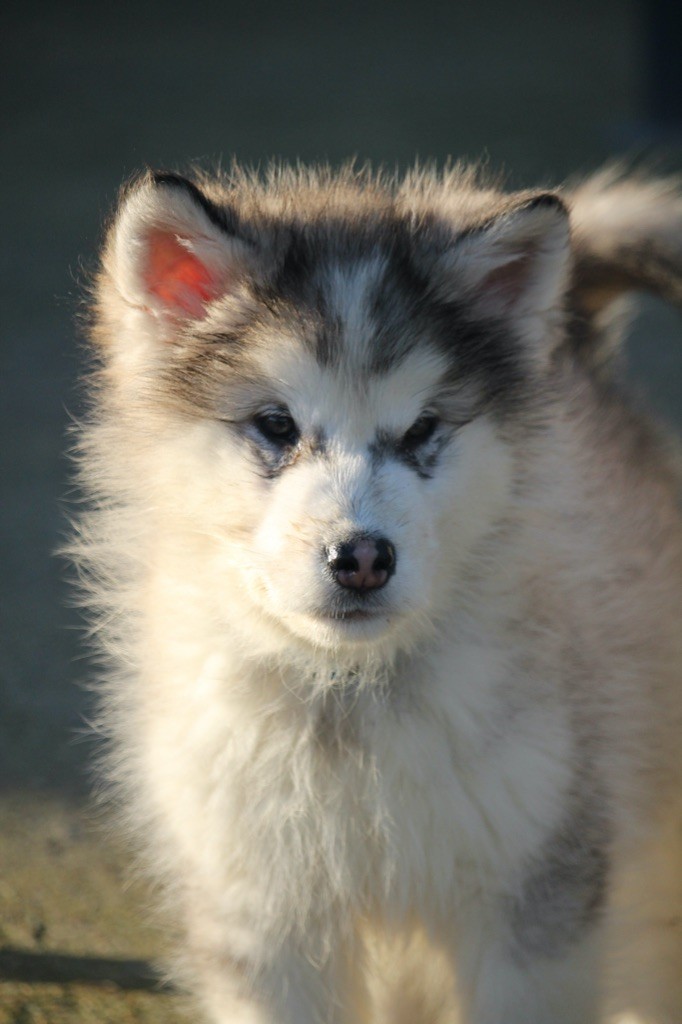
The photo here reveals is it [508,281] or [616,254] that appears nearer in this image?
[508,281]

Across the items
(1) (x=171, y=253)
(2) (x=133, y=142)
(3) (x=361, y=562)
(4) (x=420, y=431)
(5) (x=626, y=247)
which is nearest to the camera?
(3) (x=361, y=562)

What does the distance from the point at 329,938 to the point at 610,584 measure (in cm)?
93

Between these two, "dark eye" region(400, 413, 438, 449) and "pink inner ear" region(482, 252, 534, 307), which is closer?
"dark eye" region(400, 413, 438, 449)

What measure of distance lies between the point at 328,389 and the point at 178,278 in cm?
42

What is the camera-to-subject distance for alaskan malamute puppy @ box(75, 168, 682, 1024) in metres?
2.36

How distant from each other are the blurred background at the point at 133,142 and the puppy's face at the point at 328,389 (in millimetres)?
440

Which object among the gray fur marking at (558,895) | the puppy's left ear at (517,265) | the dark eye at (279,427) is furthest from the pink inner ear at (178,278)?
the gray fur marking at (558,895)

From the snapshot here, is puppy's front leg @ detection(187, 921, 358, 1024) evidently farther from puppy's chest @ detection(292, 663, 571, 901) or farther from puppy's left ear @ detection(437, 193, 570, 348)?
puppy's left ear @ detection(437, 193, 570, 348)

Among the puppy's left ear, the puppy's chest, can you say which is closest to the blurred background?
the puppy's left ear

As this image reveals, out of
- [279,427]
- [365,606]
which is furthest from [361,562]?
[279,427]

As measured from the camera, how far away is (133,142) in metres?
8.84

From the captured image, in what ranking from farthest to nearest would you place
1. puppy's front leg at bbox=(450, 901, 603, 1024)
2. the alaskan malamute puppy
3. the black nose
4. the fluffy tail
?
1. the fluffy tail
2. puppy's front leg at bbox=(450, 901, 603, 1024)
3. the alaskan malamute puppy
4. the black nose

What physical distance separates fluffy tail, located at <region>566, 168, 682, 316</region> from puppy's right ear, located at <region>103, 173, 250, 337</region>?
1.09 meters

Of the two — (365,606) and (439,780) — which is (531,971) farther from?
(365,606)
